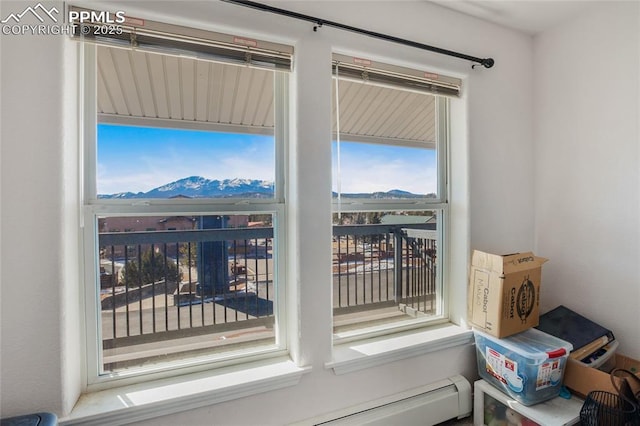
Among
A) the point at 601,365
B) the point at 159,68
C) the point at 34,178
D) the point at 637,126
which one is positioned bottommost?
the point at 601,365

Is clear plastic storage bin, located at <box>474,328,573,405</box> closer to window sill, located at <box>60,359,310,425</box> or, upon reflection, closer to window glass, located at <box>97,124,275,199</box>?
window sill, located at <box>60,359,310,425</box>

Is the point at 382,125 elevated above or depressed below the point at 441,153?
above

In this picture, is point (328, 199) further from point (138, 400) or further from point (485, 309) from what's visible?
point (138, 400)

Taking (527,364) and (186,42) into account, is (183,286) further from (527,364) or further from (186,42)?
(527,364)

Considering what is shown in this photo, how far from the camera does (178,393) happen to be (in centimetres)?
128

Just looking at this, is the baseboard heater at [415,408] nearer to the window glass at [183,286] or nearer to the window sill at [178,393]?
the window sill at [178,393]

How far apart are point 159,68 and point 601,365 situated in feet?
9.37

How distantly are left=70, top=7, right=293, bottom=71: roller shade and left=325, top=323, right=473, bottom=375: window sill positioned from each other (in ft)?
5.10

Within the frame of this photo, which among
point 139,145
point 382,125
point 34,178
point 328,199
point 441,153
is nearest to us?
point 34,178

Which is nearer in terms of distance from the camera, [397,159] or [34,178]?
[34,178]

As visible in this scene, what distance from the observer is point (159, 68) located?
55.8 inches

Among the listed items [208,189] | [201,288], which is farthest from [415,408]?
[208,189]

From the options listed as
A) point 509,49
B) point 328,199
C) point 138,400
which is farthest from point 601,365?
point 138,400

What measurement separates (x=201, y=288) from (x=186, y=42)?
1.17 meters
